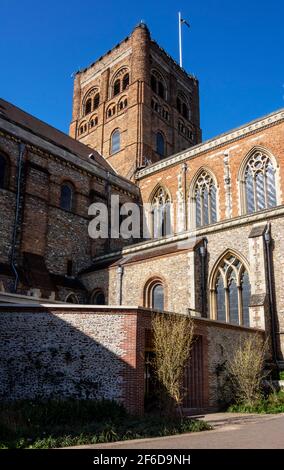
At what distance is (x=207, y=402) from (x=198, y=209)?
15725mm

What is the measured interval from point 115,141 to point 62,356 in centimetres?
2872

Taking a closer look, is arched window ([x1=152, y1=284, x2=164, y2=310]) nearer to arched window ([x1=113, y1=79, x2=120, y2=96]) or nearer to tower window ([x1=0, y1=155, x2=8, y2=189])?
tower window ([x1=0, y1=155, x2=8, y2=189])

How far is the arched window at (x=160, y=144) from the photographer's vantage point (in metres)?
38.5

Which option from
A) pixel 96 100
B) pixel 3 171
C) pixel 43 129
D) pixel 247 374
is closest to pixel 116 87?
pixel 96 100

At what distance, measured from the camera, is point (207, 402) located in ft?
48.0

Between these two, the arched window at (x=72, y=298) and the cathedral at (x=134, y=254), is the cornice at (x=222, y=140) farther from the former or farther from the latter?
the arched window at (x=72, y=298)

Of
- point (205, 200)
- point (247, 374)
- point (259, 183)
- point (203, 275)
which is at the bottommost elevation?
point (247, 374)

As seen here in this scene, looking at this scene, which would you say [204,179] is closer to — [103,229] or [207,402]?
[103,229]

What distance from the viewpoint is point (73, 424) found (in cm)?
998

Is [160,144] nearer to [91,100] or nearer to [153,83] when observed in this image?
[153,83]

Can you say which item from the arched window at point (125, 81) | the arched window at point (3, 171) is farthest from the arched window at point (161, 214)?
the arched window at point (125, 81)

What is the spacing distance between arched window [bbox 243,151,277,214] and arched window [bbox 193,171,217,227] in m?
2.39

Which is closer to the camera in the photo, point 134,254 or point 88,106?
point 134,254
